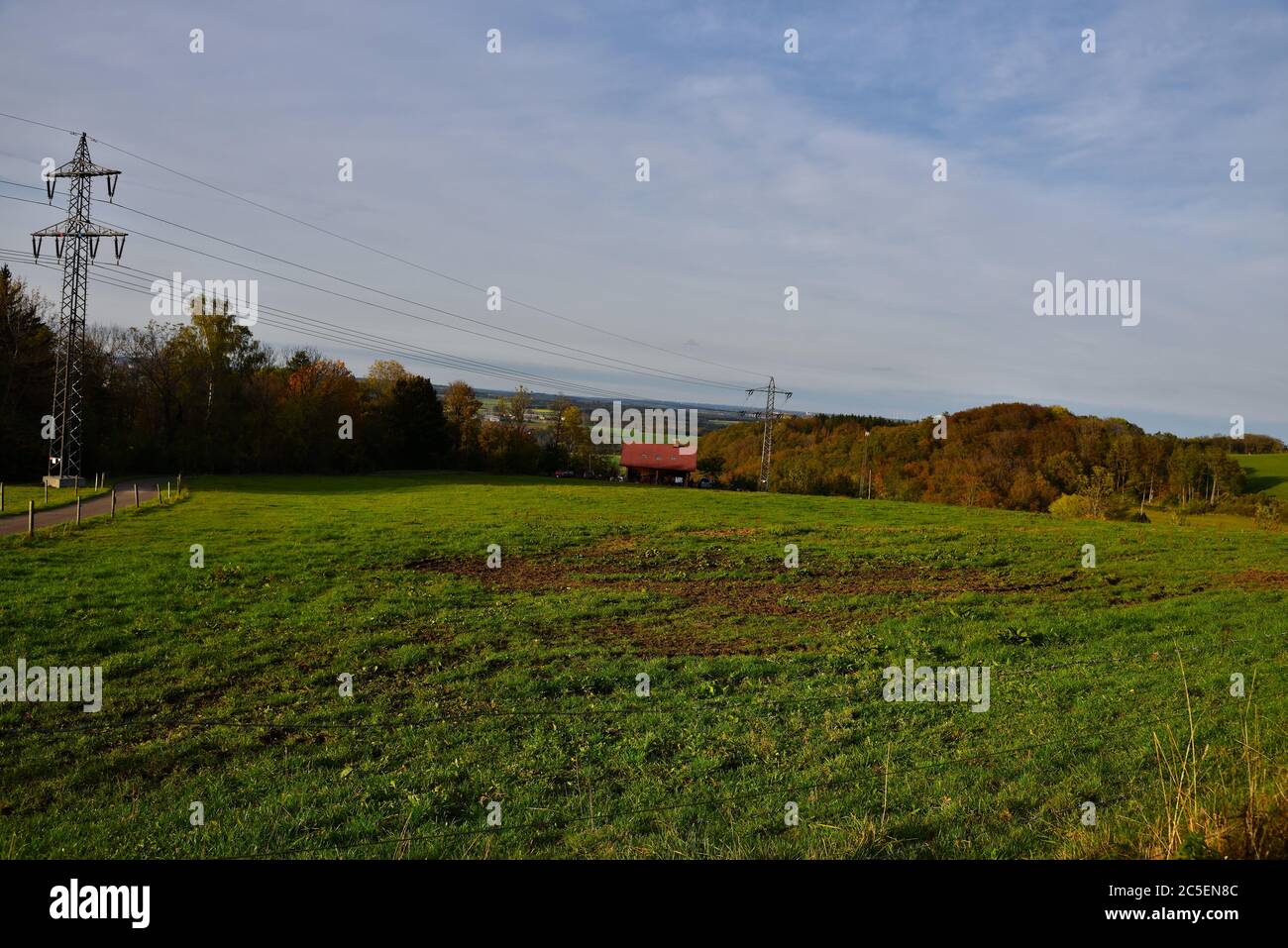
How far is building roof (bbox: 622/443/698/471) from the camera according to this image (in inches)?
3472

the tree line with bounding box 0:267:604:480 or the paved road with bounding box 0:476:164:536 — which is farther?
the tree line with bounding box 0:267:604:480

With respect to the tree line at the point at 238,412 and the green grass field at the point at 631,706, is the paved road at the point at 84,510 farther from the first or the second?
the tree line at the point at 238,412

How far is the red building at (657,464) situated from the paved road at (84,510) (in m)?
49.7

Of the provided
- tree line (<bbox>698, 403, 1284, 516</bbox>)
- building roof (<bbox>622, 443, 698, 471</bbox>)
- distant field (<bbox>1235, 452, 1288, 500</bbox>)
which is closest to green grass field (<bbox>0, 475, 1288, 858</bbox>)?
tree line (<bbox>698, 403, 1284, 516</bbox>)

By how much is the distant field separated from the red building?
5213cm

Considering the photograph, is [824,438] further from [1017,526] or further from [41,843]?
[41,843]

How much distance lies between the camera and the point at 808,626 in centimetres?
1582

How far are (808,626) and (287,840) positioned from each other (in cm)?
1126

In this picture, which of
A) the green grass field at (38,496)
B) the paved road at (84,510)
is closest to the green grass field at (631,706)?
the paved road at (84,510)

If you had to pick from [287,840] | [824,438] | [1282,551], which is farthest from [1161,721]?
[824,438]

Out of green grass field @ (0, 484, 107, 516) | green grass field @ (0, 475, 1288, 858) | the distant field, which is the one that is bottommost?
green grass field @ (0, 475, 1288, 858)

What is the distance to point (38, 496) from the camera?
3803cm

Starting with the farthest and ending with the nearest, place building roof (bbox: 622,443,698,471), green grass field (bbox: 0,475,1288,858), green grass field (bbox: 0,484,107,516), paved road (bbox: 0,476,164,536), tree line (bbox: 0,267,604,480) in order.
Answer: building roof (bbox: 622,443,698,471), tree line (bbox: 0,267,604,480), green grass field (bbox: 0,484,107,516), paved road (bbox: 0,476,164,536), green grass field (bbox: 0,475,1288,858)

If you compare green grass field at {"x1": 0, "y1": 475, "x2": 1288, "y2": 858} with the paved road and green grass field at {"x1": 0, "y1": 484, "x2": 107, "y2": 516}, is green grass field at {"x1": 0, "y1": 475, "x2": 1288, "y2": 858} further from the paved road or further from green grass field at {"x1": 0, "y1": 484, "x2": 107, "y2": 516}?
green grass field at {"x1": 0, "y1": 484, "x2": 107, "y2": 516}
